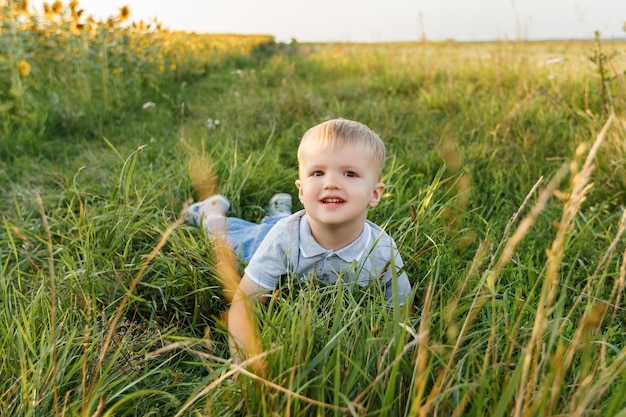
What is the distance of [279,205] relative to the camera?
3117 millimetres

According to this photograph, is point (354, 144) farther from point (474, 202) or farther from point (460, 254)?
point (474, 202)

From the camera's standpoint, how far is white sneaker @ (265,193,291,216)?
309 cm

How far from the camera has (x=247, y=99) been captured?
5887 millimetres

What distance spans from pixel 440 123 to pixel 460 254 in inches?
102

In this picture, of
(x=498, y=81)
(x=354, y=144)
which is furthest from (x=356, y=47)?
(x=354, y=144)

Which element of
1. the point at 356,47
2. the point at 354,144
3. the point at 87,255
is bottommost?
the point at 87,255

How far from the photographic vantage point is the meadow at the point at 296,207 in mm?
1336

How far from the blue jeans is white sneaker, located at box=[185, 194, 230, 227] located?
10cm

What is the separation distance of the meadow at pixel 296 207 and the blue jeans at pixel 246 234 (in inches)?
9.0

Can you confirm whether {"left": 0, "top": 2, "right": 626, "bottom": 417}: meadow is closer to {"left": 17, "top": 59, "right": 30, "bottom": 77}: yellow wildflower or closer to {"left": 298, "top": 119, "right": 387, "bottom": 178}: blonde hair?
{"left": 17, "top": 59, "right": 30, "bottom": 77}: yellow wildflower

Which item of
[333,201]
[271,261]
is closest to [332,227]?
[333,201]

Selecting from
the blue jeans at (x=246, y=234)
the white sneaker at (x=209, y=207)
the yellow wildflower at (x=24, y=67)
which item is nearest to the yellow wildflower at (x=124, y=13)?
the yellow wildflower at (x=24, y=67)

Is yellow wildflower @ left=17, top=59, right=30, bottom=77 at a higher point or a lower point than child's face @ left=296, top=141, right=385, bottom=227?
higher

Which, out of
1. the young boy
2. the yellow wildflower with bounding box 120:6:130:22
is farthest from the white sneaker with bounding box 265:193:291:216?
the yellow wildflower with bounding box 120:6:130:22
